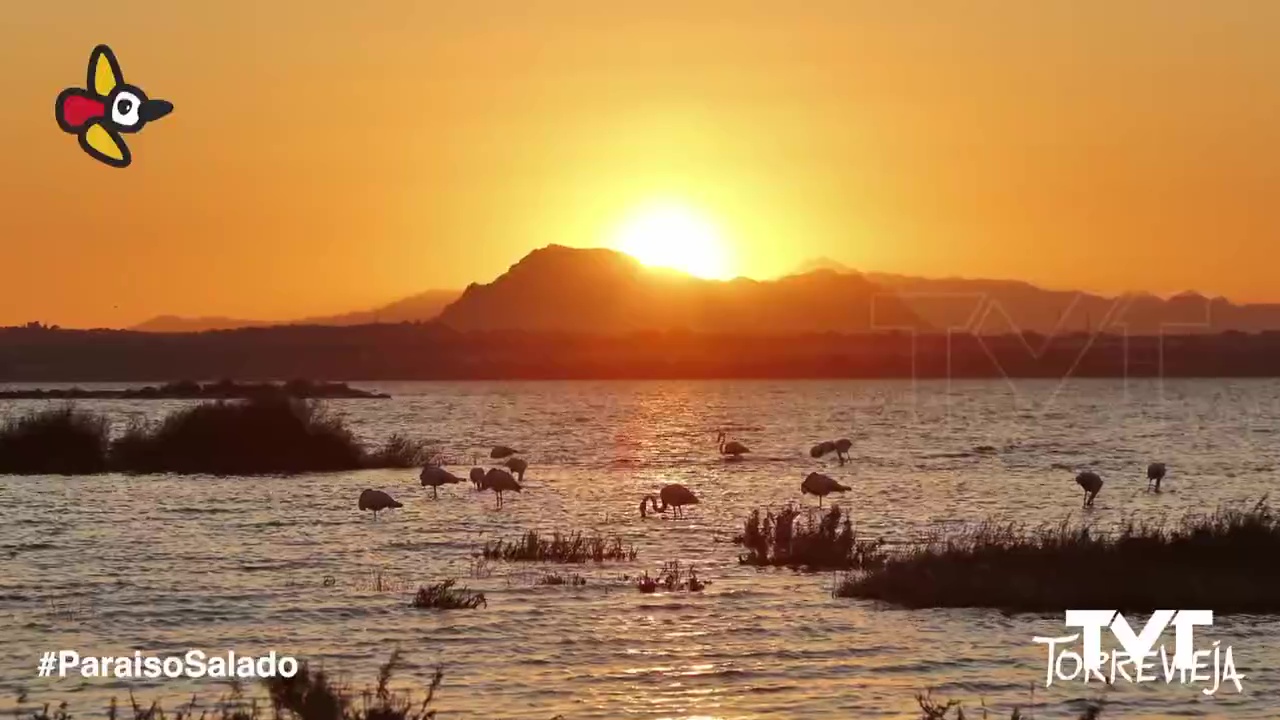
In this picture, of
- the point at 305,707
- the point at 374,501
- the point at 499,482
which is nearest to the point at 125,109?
the point at 305,707

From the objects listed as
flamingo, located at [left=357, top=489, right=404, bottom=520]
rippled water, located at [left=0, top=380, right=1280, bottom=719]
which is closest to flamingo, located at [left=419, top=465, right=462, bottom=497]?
rippled water, located at [left=0, top=380, right=1280, bottom=719]

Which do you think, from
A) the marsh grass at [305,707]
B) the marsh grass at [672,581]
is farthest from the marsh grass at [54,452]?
the marsh grass at [305,707]

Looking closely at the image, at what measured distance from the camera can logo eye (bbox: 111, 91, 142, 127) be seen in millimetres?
22328

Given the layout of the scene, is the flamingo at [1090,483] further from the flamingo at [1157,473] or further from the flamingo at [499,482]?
the flamingo at [499,482]

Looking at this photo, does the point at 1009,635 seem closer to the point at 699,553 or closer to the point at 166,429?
the point at 699,553

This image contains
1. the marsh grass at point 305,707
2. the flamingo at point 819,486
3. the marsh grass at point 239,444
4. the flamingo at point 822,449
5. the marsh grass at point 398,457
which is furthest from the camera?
the flamingo at point 822,449

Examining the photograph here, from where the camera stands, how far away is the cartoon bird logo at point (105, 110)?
22078mm

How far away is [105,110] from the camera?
22672mm

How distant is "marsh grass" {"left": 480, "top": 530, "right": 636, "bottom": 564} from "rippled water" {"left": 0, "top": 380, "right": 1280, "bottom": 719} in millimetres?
655

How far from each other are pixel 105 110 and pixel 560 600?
33.1 ft

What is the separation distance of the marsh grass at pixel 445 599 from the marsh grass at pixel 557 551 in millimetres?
4988

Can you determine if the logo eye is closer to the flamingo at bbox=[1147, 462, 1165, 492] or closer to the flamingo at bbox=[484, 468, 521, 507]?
the flamingo at bbox=[484, 468, 521, 507]

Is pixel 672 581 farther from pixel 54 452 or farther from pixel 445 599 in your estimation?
pixel 54 452

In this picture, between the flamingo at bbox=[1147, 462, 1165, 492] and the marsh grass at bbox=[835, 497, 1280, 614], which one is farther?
the flamingo at bbox=[1147, 462, 1165, 492]
